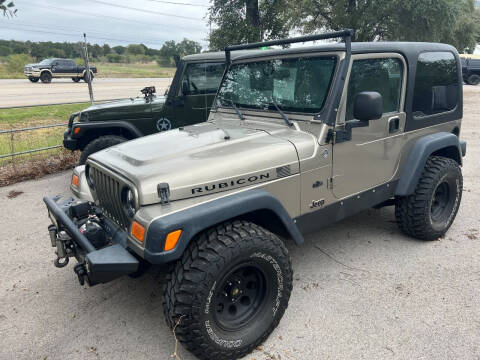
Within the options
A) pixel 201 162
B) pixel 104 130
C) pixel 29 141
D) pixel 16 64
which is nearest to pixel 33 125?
pixel 29 141

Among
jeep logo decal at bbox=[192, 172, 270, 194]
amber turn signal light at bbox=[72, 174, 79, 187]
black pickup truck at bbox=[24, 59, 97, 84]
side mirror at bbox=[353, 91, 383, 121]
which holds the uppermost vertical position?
black pickup truck at bbox=[24, 59, 97, 84]

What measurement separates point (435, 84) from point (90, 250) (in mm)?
3575

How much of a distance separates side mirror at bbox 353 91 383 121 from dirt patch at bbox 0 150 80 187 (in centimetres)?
587

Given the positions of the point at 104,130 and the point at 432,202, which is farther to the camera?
the point at 104,130

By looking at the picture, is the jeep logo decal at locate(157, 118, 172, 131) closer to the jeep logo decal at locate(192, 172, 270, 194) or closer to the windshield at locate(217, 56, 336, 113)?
the windshield at locate(217, 56, 336, 113)

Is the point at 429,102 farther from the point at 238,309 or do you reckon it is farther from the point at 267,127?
the point at 238,309

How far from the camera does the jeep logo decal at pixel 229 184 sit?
8.26 feet

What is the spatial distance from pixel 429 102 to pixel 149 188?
3002 millimetres

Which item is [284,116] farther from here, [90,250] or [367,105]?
[90,250]

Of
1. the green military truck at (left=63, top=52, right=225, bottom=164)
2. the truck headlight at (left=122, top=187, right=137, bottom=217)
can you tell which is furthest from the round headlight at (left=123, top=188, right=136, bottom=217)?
the green military truck at (left=63, top=52, right=225, bottom=164)

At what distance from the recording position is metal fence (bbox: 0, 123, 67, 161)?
23.2 feet

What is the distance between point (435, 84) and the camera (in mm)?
3984

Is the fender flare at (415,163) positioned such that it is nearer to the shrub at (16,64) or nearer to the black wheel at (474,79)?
the black wheel at (474,79)

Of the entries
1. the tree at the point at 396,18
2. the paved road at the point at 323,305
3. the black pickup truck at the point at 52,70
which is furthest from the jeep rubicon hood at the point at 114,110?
the black pickup truck at the point at 52,70
